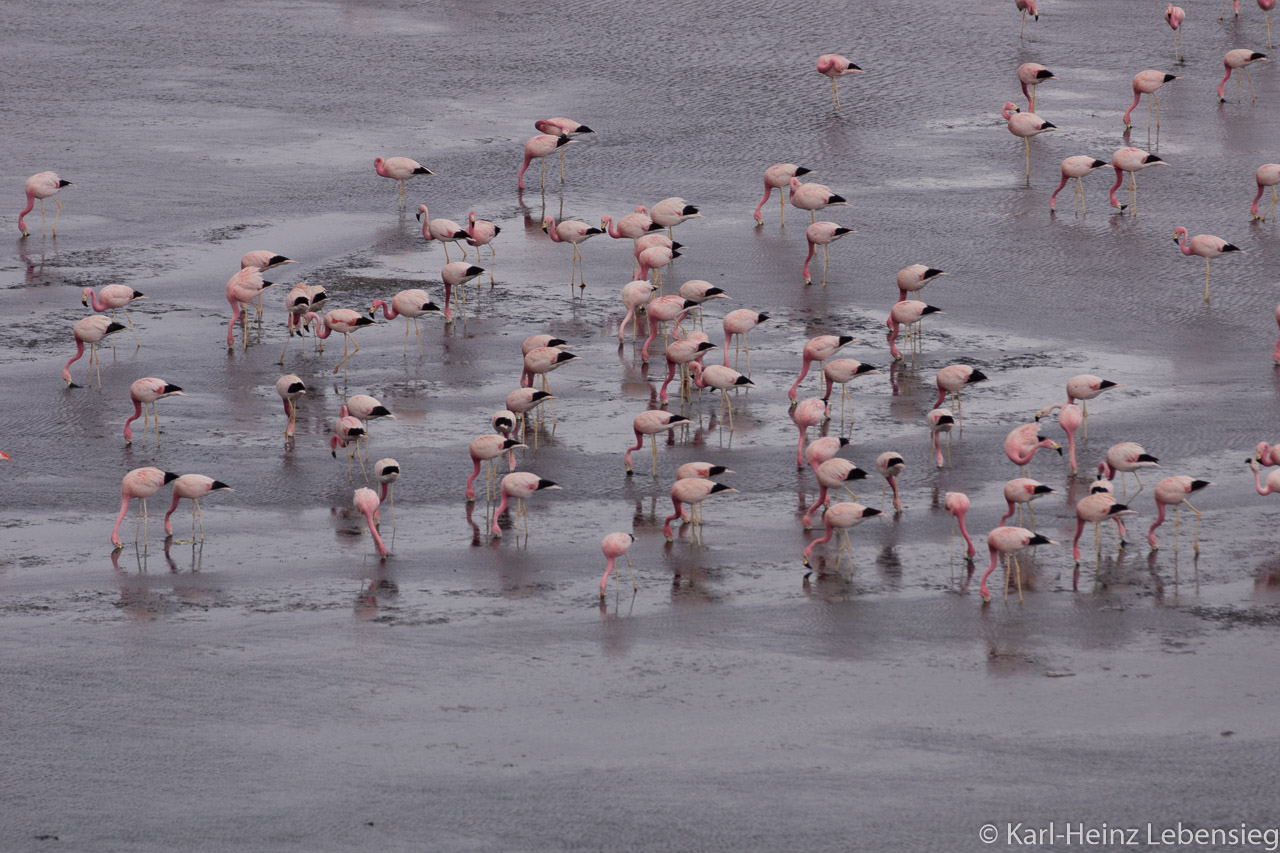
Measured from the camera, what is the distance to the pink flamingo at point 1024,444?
13.9m

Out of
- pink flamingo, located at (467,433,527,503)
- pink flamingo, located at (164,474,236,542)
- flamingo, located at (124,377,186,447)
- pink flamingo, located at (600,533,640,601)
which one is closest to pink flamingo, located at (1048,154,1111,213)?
pink flamingo, located at (467,433,527,503)

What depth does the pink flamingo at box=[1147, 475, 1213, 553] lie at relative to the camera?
12.9 m

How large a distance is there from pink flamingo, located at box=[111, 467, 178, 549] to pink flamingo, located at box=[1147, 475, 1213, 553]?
7381 millimetres

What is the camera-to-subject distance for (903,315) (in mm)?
16703

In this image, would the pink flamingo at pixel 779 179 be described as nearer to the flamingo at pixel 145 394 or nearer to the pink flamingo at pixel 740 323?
the pink flamingo at pixel 740 323

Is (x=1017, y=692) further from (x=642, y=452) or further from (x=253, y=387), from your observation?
(x=253, y=387)

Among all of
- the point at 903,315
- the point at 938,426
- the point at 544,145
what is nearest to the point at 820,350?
the point at 903,315

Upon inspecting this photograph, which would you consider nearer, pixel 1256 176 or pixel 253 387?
pixel 253 387

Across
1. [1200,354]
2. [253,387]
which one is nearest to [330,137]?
[253,387]

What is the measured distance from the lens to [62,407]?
16141 millimetres

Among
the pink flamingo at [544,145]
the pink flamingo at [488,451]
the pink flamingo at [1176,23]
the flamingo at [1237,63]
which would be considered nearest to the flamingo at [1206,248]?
the flamingo at [1237,63]

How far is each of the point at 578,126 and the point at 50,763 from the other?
13673 mm

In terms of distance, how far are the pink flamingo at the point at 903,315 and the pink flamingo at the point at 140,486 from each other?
7025 millimetres

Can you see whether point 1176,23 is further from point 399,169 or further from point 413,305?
point 413,305
